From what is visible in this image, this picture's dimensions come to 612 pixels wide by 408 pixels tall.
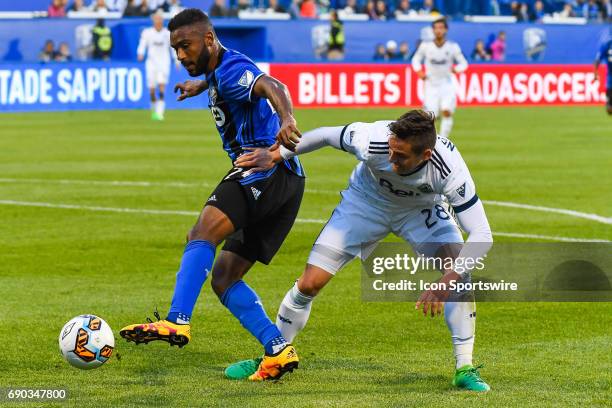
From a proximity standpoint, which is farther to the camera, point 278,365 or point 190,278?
point 278,365

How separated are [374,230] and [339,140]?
640mm

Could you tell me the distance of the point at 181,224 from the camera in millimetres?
Answer: 14117

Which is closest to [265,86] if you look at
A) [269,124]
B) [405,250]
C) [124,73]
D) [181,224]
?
[269,124]

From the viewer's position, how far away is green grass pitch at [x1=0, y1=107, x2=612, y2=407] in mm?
6961

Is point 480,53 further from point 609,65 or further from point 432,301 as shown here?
point 432,301

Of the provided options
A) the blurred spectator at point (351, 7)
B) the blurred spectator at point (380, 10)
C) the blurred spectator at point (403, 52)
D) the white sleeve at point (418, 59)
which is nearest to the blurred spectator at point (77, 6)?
the blurred spectator at point (351, 7)

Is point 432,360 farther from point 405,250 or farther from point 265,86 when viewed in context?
point 405,250

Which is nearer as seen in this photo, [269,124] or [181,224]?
[269,124]

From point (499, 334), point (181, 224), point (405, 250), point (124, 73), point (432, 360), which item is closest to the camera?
point (432, 360)

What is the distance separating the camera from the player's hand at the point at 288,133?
6.76m

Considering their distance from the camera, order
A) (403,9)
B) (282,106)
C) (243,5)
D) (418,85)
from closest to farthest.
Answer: (282,106) < (418,85) < (243,5) < (403,9)

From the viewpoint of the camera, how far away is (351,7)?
4478 cm

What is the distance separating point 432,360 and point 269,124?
1758 millimetres

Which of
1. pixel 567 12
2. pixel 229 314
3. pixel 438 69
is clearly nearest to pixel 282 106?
pixel 229 314
